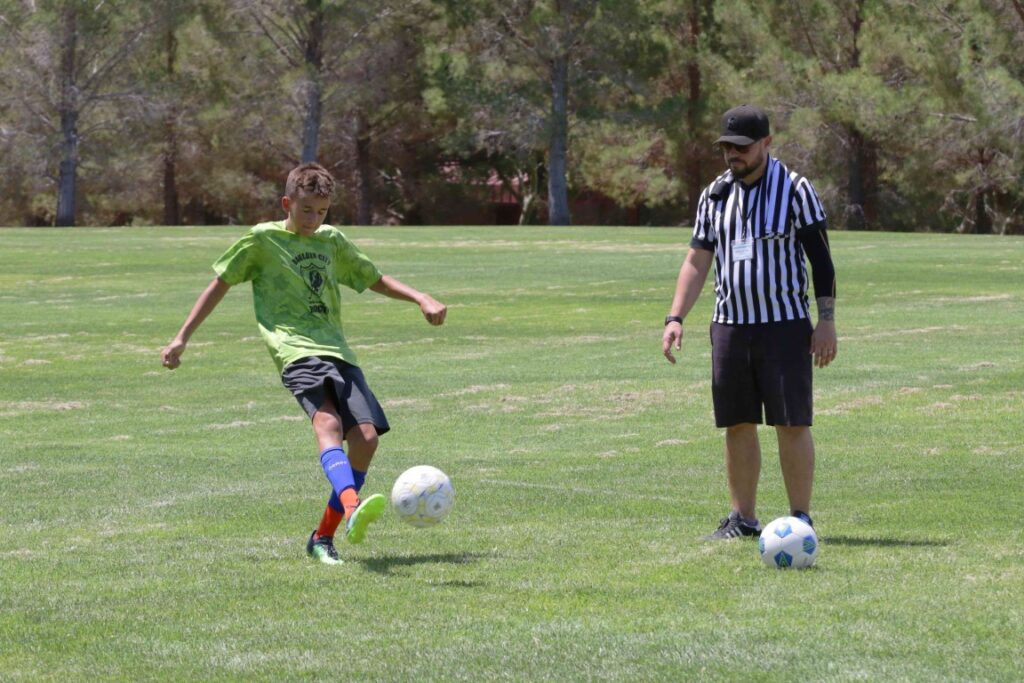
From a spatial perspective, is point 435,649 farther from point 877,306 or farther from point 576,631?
point 877,306

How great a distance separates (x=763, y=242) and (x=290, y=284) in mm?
2068

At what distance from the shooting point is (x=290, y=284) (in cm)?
770

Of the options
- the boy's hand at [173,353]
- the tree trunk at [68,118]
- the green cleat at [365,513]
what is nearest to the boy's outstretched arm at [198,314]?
the boy's hand at [173,353]

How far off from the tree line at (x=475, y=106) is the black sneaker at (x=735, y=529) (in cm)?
4322

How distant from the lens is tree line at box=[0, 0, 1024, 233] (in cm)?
5231

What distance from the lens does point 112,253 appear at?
3716 cm

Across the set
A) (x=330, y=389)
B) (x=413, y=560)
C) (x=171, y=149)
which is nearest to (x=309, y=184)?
(x=330, y=389)

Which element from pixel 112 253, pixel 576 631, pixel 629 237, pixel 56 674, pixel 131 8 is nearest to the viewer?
pixel 56 674

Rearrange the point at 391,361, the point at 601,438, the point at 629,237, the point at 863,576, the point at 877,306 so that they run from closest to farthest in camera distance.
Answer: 1. the point at 863,576
2. the point at 601,438
3. the point at 391,361
4. the point at 877,306
5. the point at 629,237

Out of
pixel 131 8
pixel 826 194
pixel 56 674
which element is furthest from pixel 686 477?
pixel 131 8

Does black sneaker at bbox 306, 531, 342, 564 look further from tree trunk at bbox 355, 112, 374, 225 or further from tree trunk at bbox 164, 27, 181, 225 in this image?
tree trunk at bbox 355, 112, 374, 225

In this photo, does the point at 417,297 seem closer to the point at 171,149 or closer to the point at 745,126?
the point at 745,126

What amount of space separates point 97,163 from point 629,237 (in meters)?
24.1

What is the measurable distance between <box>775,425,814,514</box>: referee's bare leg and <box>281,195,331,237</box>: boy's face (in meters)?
2.22
